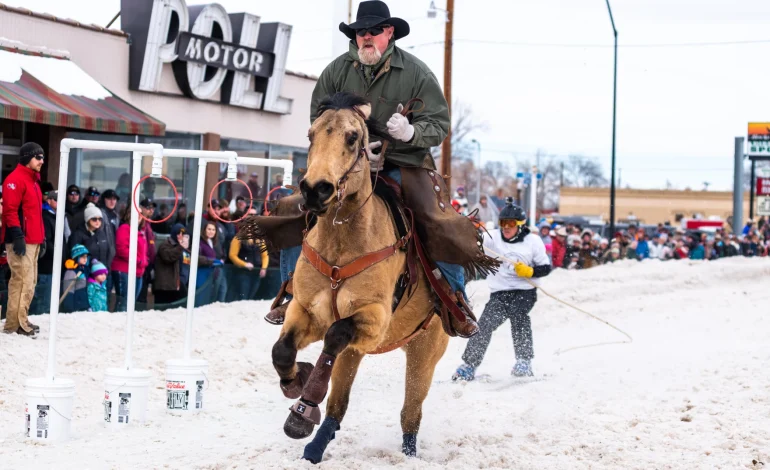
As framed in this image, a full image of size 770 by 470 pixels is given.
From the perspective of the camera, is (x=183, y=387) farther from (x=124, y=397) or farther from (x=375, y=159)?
(x=375, y=159)

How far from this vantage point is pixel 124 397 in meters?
8.16

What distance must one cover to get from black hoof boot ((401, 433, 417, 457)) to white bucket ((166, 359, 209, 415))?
219 centimetres

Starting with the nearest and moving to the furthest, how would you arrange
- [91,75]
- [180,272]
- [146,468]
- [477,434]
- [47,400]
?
[146,468]
[47,400]
[477,434]
[180,272]
[91,75]

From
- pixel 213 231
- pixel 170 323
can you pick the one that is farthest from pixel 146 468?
pixel 213 231

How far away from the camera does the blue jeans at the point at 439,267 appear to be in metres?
7.03

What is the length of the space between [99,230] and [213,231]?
6.93 ft

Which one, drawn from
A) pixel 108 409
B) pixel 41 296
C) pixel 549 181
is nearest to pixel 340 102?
pixel 108 409

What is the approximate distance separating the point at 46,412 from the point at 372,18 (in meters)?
3.81

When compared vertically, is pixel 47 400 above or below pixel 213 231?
below

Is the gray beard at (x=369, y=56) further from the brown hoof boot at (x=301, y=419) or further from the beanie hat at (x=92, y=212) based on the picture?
the beanie hat at (x=92, y=212)

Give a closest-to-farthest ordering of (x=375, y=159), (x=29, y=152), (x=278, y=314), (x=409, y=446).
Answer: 1. (x=375, y=159)
2. (x=278, y=314)
3. (x=409, y=446)
4. (x=29, y=152)

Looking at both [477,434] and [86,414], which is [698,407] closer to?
[477,434]

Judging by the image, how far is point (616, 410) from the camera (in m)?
9.31

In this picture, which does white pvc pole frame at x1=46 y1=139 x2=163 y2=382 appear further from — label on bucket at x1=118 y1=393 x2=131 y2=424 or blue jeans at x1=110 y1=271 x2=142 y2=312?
blue jeans at x1=110 y1=271 x2=142 y2=312
